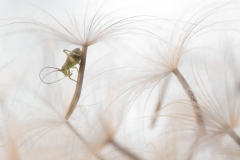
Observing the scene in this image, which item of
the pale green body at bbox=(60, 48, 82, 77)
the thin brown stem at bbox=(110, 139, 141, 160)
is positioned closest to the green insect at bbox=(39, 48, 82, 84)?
the pale green body at bbox=(60, 48, 82, 77)

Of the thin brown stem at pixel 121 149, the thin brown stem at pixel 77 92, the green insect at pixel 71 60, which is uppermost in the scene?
the green insect at pixel 71 60

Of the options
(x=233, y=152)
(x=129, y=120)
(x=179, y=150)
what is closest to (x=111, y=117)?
(x=129, y=120)

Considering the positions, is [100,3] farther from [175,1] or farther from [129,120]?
[129,120]

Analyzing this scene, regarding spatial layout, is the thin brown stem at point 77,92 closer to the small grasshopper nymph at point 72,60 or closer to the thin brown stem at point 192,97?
the small grasshopper nymph at point 72,60

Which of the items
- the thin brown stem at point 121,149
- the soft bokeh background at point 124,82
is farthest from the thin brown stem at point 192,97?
the thin brown stem at point 121,149

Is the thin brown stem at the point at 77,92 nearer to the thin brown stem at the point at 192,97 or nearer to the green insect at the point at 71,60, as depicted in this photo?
the green insect at the point at 71,60

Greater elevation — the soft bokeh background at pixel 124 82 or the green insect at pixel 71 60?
the green insect at pixel 71 60

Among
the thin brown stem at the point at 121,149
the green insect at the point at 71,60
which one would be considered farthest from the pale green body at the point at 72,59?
the thin brown stem at the point at 121,149

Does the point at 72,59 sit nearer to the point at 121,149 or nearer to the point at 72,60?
the point at 72,60
